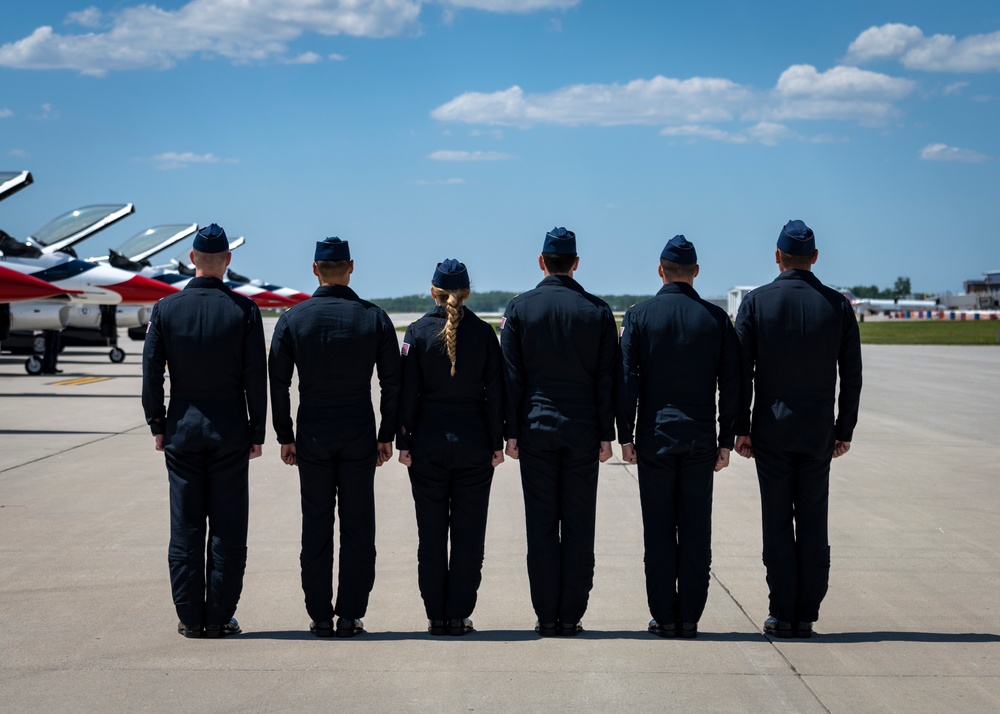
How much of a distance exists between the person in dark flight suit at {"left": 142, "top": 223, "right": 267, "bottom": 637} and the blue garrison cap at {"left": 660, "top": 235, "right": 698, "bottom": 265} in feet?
6.46

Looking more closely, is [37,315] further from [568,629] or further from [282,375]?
[568,629]

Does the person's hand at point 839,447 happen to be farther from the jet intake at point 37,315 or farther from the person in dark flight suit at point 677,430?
the jet intake at point 37,315

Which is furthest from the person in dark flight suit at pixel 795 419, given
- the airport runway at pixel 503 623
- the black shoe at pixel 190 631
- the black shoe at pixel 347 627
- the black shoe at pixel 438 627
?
the black shoe at pixel 190 631

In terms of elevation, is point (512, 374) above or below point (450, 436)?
above

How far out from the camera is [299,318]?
4.96 meters

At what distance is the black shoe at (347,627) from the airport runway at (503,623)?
76 millimetres

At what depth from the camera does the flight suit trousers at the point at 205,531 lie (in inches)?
195

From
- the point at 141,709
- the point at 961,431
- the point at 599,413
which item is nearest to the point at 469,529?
the point at 599,413

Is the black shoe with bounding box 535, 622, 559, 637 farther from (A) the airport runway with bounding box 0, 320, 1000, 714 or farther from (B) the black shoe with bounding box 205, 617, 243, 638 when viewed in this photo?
(B) the black shoe with bounding box 205, 617, 243, 638

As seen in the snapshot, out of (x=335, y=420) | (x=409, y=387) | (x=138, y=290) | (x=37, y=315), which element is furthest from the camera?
(x=138, y=290)

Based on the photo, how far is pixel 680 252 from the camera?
518cm

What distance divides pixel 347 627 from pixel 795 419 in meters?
2.31

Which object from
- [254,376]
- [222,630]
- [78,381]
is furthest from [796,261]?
[78,381]

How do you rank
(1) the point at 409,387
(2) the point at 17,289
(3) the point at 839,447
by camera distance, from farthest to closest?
(2) the point at 17,289 → (3) the point at 839,447 → (1) the point at 409,387
